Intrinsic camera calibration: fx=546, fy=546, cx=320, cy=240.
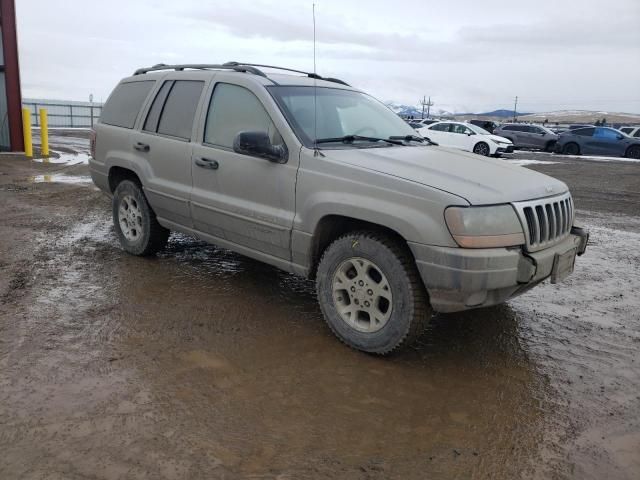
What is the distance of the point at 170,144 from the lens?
193 inches

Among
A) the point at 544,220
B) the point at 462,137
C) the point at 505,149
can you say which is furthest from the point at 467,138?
the point at 544,220

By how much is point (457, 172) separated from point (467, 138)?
739 inches

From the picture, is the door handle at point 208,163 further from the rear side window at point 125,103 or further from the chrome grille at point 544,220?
the chrome grille at point 544,220

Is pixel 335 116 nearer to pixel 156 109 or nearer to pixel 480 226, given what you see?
pixel 480 226

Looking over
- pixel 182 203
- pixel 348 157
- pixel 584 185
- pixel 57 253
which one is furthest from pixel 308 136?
pixel 584 185

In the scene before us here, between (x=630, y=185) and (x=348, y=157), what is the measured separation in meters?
12.2

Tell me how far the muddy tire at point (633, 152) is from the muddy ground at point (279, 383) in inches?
834

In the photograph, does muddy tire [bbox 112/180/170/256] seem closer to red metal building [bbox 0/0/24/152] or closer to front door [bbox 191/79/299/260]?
front door [bbox 191/79/299/260]

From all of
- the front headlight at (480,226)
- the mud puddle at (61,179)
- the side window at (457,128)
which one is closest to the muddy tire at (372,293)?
the front headlight at (480,226)

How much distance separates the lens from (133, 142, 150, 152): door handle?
5.14 m

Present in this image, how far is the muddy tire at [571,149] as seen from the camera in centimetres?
2505

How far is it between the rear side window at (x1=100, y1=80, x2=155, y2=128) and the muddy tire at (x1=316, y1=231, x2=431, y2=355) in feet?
9.32

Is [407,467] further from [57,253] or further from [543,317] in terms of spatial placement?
[57,253]

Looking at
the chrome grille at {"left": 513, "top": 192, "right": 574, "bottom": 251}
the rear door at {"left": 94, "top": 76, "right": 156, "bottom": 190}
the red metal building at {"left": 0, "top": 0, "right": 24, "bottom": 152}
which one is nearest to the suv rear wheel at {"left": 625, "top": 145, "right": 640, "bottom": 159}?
the chrome grille at {"left": 513, "top": 192, "right": 574, "bottom": 251}
